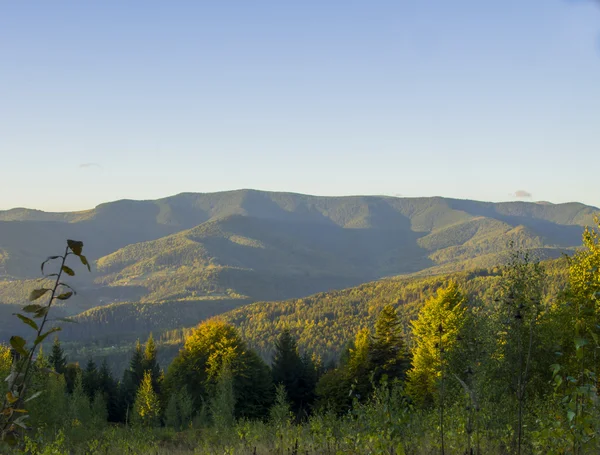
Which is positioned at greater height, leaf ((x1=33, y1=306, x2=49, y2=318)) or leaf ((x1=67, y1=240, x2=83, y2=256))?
Result: leaf ((x1=67, y1=240, x2=83, y2=256))

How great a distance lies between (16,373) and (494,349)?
14893 mm

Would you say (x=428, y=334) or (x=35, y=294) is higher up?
(x=35, y=294)

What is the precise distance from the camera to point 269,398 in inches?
1962

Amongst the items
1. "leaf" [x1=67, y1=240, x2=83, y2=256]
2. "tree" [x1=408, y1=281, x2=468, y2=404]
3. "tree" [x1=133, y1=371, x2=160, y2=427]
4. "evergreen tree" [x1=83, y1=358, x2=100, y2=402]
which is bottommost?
"evergreen tree" [x1=83, y1=358, x2=100, y2=402]

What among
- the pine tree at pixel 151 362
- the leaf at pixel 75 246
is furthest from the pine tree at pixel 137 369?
the leaf at pixel 75 246

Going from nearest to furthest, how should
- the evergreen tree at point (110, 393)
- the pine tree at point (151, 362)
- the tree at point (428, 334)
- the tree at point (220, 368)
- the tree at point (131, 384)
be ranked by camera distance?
the tree at point (428, 334), the tree at point (220, 368), the tree at point (131, 384), the evergreen tree at point (110, 393), the pine tree at point (151, 362)

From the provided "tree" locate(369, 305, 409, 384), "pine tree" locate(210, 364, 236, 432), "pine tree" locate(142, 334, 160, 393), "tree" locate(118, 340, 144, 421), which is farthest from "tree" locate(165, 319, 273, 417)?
"pine tree" locate(142, 334, 160, 393)

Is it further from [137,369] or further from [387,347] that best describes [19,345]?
[137,369]

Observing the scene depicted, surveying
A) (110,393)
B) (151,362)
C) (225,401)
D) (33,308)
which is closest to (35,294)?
(33,308)

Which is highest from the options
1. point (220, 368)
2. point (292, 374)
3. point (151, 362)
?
point (220, 368)

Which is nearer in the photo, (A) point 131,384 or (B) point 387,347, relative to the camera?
→ (B) point 387,347

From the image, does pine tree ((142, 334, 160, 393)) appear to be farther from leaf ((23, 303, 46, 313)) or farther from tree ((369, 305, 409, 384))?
leaf ((23, 303, 46, 313))

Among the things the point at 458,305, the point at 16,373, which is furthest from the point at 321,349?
the point at 16,373

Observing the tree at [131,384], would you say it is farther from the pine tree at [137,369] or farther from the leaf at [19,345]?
the leaf at [19,345]
